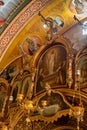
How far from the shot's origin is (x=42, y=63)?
28.5 feet

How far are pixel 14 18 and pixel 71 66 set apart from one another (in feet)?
7.99

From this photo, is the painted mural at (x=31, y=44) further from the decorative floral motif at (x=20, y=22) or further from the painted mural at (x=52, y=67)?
the painted mural at (x=52, y=67)

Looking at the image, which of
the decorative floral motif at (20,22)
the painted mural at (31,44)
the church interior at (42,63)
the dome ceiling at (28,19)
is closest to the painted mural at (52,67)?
the church interior at (42,63)

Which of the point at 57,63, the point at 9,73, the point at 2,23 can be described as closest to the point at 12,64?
the point at 9,73

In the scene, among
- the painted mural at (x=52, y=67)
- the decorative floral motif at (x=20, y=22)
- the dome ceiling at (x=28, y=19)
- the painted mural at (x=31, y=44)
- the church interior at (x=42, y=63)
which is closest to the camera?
the church interior at (x=42, y=63)

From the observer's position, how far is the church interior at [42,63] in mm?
7504

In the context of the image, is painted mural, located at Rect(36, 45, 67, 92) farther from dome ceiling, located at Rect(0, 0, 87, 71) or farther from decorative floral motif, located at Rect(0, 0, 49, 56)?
decorative floral motif, located at Rect(0, 0, 49, 56)

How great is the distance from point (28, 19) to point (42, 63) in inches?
53.3

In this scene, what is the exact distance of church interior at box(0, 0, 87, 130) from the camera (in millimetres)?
7504

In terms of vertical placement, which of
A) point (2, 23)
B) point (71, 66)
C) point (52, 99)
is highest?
point (2, 23)

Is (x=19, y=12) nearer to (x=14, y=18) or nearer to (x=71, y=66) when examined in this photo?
(x=14, y=18)

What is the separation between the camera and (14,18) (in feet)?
29.8

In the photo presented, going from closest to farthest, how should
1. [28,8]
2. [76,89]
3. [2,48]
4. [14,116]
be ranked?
[76,89] → [14,116] → [28,8] → [2,48]

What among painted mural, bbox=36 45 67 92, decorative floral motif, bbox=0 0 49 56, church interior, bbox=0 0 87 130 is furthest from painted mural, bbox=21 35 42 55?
painted mural, bbox=36 45 67 92
